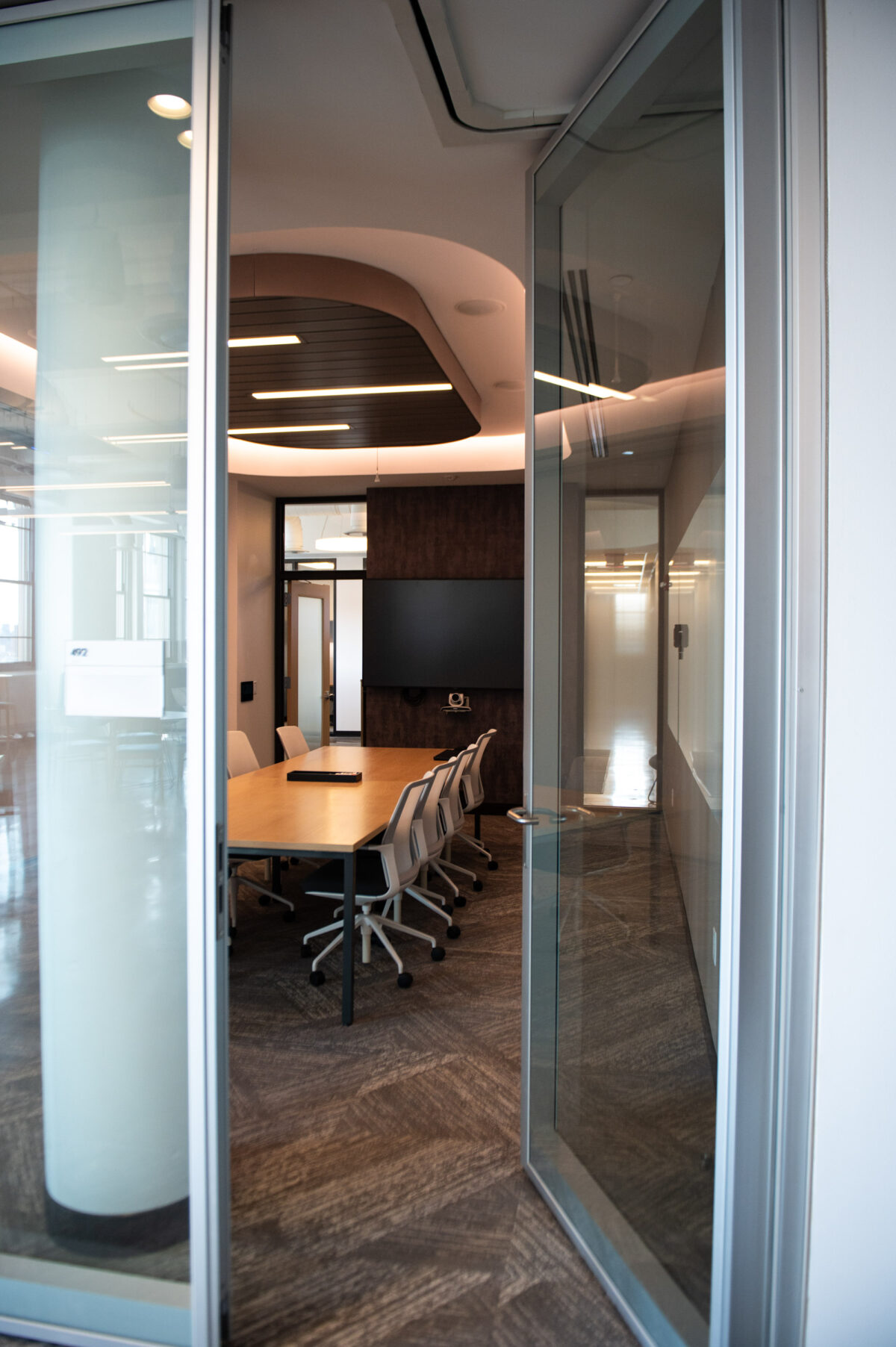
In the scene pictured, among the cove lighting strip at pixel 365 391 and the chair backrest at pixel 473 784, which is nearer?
the cove lighting strip at pixel 365 391

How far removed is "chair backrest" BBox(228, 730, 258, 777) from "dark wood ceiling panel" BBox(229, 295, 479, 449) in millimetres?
2435

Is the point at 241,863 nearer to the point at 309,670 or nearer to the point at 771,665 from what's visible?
the point at 309,670

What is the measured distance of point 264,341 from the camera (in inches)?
182

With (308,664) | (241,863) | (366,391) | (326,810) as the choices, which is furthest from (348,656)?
(326,810)

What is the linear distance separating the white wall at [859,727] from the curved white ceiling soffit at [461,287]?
2.42m

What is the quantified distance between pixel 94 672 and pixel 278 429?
5210 millimetres

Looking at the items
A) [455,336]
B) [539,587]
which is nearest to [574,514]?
[539,587]

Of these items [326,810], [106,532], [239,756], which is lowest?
[326,810]

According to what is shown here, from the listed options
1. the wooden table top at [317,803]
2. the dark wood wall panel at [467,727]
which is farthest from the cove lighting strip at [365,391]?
the dark wood wall panel at [467,727]

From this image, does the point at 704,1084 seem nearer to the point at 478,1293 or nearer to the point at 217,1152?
the point at 478,1293

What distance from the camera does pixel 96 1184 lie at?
6.68ft

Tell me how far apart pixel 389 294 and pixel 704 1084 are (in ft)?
12.5

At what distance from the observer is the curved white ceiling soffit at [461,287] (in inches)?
150

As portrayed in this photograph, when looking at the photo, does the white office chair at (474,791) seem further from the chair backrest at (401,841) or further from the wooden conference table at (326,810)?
the chair backrest at (401,841)
